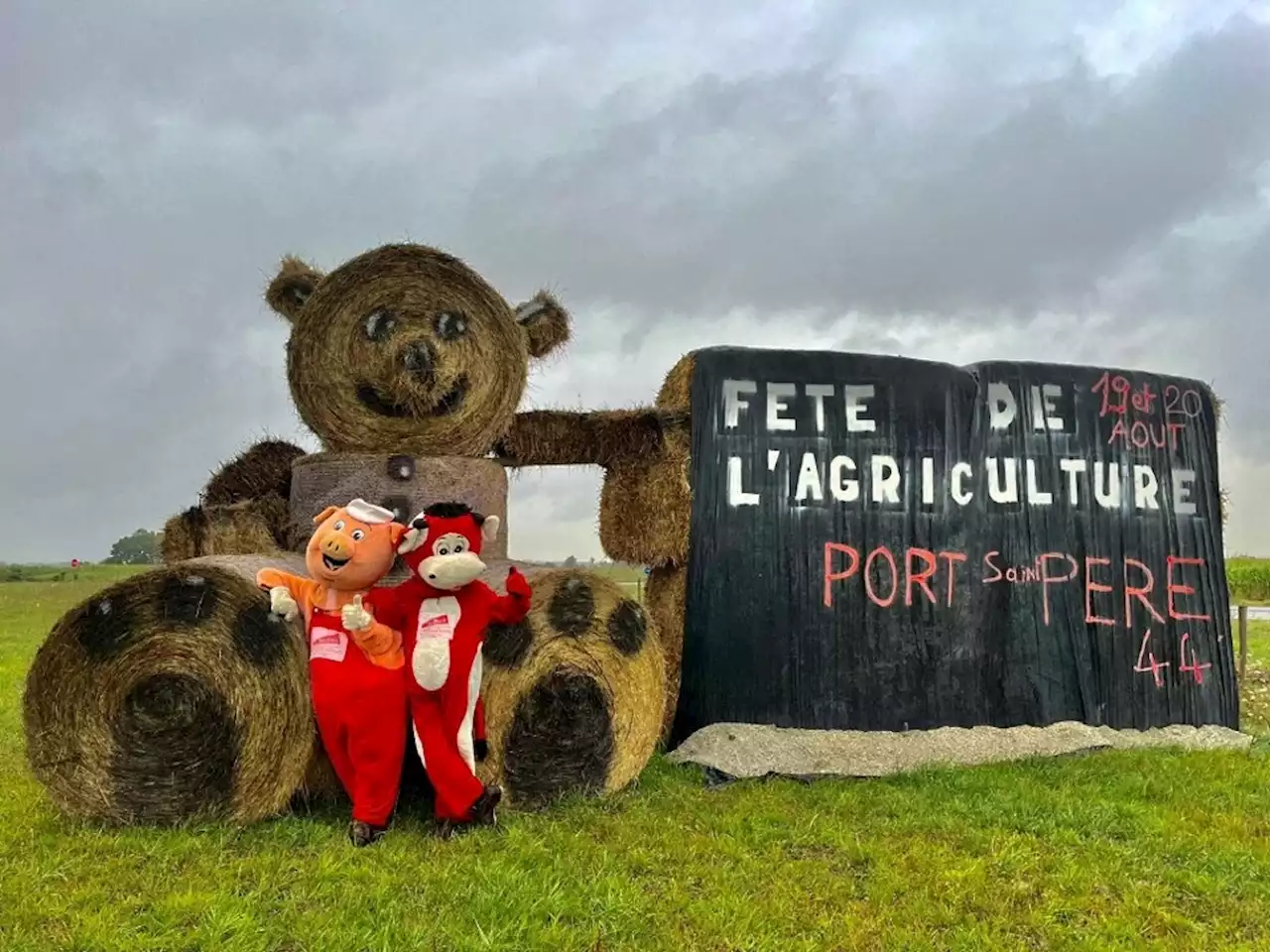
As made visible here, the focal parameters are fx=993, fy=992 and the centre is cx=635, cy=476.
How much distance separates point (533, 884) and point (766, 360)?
4161 millimetres

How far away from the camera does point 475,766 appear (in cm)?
482

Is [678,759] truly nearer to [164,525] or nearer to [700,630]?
[700,630]

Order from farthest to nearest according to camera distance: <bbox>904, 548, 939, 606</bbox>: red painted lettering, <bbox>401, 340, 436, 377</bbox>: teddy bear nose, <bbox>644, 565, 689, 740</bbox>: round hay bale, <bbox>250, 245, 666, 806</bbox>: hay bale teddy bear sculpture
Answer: <bbox>904, 548, 939, 606</bbox>: red painted lettering
<bbox>644, 565, 689, 740</bbox>: round hay bale
<bbox>401, 340, 436, 377</bbox>: teddy bear nose
<bbox>250, 245, 666, 806</bbox>: hay bale teddy bear sculpture

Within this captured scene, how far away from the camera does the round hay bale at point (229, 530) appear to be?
5.75 metres

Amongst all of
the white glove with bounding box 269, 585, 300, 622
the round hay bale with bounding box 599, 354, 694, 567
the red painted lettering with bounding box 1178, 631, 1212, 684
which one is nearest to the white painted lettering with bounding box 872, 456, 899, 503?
the round hay bale with bounding box 599, 354, 694, 567

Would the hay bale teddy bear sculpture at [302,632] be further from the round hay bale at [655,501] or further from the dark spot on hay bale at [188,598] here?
the round hay bale at [655,501]

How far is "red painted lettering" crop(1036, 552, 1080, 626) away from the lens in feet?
23.5

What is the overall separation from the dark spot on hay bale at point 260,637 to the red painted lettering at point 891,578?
12.9 feet

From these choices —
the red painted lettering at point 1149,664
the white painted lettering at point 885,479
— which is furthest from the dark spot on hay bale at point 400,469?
the red painted lettering at point 1149,664

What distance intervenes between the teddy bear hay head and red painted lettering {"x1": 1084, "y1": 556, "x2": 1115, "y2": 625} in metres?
4.57

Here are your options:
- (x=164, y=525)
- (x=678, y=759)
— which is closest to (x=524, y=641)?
(x=678, y=759)

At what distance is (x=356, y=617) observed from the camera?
4391 millimetres

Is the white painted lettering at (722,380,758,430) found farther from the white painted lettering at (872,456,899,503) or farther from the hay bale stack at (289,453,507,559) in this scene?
the hay bale stack at (289,453,507,559)

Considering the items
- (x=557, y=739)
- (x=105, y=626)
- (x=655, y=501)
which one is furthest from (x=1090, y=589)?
(x=105, y=626)
